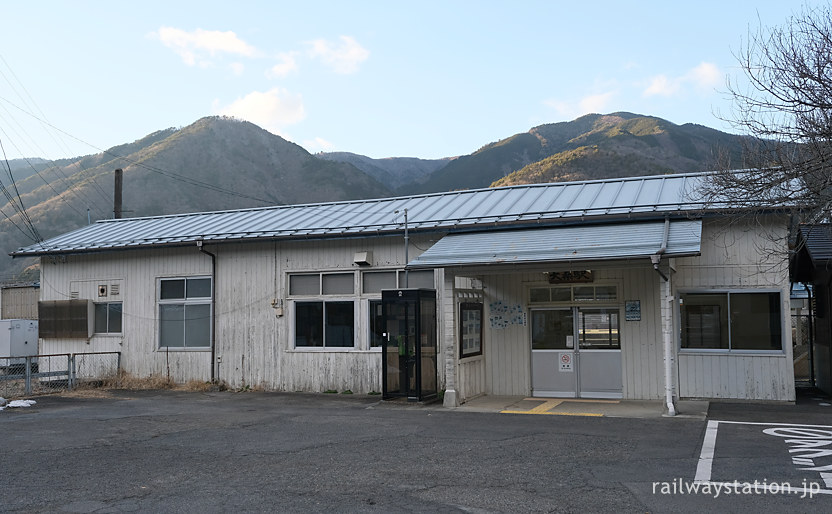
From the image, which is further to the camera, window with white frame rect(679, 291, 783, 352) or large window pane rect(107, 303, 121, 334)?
large window pane rect(107, 303, 121, 334)

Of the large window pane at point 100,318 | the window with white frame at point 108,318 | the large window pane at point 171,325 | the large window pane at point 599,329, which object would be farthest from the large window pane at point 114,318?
the large window pane at point 599,329

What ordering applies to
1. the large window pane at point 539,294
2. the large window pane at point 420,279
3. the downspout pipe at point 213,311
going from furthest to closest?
1. the downspout pipe at point 213,311
2. the large window pane at point 420,279
3. the large window pane at point 539,294

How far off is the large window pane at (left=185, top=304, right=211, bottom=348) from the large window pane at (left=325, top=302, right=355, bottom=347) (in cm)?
341

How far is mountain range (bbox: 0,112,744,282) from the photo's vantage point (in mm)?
78250

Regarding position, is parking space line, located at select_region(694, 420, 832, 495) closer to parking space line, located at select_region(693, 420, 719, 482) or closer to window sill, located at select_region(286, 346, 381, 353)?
parking space line, located at select_region(693, 420, 719, 482)

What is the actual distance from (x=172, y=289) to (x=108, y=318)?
2256mm

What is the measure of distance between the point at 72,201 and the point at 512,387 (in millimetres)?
85471

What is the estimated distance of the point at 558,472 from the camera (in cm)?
790

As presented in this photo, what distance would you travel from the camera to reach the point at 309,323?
16.7 meters

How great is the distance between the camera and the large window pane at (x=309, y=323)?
16.6 meters

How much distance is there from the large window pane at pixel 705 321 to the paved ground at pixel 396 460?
4.09 ft

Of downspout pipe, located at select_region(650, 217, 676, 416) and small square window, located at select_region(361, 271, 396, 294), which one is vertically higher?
small square window, located at select_region(361, 271, 396, 294)

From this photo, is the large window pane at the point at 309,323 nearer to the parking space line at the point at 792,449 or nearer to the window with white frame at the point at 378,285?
the window with white frame at the point at 378,285

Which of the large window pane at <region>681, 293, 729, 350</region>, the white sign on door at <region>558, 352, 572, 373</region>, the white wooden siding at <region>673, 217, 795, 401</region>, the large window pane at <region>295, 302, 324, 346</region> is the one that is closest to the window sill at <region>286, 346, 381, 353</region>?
the large window pane at <region>295, 302, 324, 346</region>
